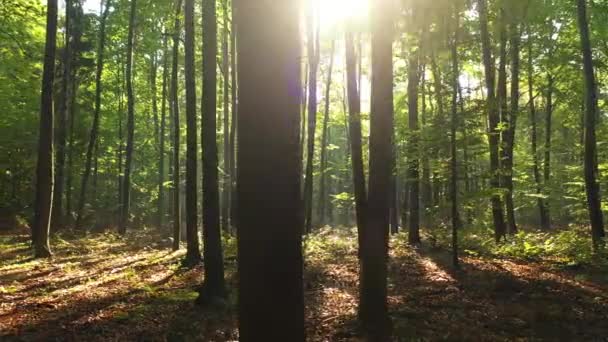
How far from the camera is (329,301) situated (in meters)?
9.84

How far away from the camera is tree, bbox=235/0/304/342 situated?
2295mm

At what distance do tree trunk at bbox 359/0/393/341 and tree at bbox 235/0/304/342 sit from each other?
506cm

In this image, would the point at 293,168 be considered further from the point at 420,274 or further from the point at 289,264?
the point at 420,274

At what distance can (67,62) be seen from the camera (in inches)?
883

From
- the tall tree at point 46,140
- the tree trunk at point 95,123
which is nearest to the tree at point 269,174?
the tall tree at point 46,140

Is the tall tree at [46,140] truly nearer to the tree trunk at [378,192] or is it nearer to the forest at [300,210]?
the forest at [300,210]

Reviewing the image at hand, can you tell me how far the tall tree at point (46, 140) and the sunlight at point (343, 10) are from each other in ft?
29.1

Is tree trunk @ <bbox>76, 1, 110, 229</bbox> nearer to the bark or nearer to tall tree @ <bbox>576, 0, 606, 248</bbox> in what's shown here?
the bark

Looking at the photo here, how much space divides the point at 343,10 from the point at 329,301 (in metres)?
9.80

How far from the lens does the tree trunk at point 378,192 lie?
7289 millimetres

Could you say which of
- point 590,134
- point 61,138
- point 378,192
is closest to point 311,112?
point 590,134

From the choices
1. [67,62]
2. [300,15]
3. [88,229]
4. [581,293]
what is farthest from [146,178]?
[300,15]

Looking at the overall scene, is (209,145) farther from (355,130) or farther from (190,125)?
(355,130)

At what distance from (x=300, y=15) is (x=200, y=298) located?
26.5 ft
